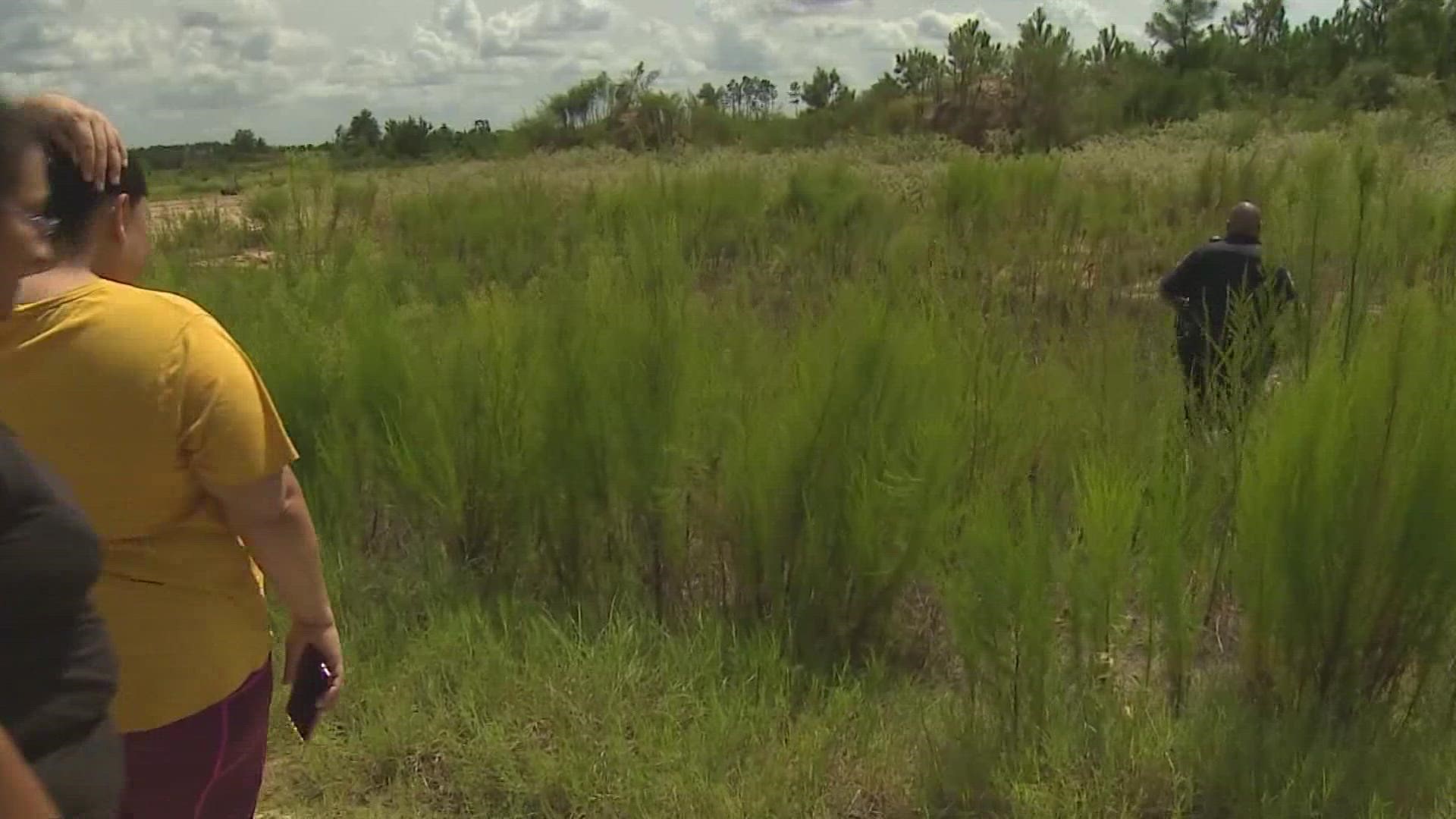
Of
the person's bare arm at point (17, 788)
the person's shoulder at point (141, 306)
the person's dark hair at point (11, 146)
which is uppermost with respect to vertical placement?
the person's dark hair at point (11, 146)

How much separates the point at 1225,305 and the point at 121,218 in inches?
196

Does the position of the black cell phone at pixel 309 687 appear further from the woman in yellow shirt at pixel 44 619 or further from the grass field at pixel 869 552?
the grass field at pixel 869 552

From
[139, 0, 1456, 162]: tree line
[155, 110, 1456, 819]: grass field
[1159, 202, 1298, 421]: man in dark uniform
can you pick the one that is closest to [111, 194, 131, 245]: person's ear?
[155, 110, 1456, 819]: grass field

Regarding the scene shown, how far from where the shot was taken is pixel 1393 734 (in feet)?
10.7

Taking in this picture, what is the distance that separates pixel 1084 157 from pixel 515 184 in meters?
9.22

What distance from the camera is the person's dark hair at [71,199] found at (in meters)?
1.81

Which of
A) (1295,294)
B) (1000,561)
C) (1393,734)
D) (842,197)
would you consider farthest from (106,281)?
(842,197)

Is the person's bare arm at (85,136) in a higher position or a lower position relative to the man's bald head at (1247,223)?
higher

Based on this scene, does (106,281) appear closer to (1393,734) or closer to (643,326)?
(643,326)

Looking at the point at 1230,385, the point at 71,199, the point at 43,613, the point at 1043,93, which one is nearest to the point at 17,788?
the point at 43,613

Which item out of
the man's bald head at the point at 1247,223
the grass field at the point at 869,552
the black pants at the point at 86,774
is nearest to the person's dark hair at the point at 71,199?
the black pants at the point at 86,774

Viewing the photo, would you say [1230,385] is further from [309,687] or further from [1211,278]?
[309,687]

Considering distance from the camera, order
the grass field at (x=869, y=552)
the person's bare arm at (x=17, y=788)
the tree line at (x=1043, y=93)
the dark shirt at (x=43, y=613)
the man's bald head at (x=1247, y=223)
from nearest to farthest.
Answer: the person's bare arm at (x=17, y=788) < the dark shirt at (x=43, y=613) < the grass field at (x=869, y=552) < the man's bald head at (x=1247, y=223) < the tree line at (x=1043, y=93)

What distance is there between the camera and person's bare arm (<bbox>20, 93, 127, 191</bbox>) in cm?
181
